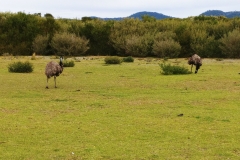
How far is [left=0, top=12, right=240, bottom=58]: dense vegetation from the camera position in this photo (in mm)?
35594

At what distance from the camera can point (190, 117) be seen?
34.1 ft

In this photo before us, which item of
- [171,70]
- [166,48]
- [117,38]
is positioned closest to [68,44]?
[117,38]

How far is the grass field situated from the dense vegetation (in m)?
18.7

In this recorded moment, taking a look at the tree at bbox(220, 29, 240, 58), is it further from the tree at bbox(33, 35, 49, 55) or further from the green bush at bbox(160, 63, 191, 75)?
the tree at bbox(33, 35, 49, 55)

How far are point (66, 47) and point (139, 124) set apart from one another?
93.8ft

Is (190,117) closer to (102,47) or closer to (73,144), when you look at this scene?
(73,144)

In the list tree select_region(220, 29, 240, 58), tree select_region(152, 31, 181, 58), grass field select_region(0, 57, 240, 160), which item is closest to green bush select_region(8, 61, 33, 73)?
grass field select_region(0, 57, 240, 160)

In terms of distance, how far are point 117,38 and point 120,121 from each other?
29.1m

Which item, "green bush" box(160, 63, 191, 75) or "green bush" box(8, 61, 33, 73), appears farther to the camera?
"green bush" box(8, 61, 33, 73)

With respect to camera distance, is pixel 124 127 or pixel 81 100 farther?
pixel 81 100

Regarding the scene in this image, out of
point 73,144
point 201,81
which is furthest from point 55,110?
point 201,81

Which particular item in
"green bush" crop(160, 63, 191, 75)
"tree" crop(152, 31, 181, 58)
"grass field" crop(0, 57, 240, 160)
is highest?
"tree" crop(152, 31, 181, 58)

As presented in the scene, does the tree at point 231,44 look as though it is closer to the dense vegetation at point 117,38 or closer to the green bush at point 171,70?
the dense vegetation at point 117,38

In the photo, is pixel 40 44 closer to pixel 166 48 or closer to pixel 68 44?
pixel 68 44
